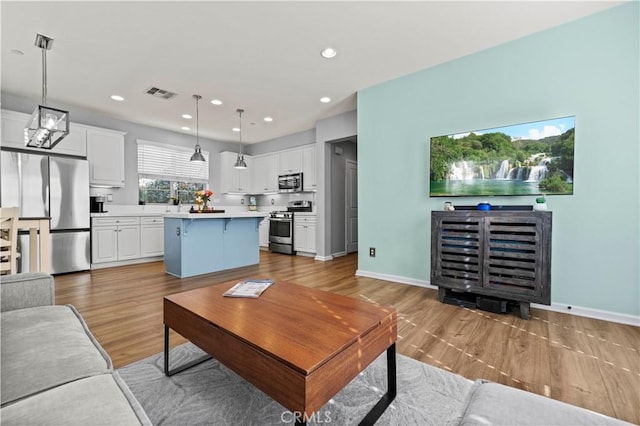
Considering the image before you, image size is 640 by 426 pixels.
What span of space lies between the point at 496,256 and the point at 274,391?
2.54m

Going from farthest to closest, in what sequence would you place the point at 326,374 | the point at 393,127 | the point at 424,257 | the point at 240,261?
the point at 240,261
the point at 393,127
the point at 424,257
the point at 326,374

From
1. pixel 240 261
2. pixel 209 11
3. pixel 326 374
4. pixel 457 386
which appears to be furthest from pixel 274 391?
pixel 240 261

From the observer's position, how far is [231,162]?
23.0 ft

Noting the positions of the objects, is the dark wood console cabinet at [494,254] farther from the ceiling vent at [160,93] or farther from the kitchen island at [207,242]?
the ceiling vent at [160,93]

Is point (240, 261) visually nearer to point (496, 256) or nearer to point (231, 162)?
point (231, 162)

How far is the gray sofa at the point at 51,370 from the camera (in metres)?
0.67

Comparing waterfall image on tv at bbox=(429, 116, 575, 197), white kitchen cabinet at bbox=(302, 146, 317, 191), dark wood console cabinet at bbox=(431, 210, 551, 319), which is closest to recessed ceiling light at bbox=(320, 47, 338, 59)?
waterfall image on tv at bbox=(429, 116, 575, 197)

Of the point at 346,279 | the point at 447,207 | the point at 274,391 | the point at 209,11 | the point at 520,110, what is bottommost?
the point at 346,279

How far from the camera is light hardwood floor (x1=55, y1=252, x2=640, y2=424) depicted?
160 centimetres

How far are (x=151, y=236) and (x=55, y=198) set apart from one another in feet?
4.94

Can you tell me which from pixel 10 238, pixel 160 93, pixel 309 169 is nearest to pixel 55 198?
pixel 160 93

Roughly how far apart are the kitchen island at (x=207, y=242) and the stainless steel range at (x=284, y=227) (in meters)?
1.33

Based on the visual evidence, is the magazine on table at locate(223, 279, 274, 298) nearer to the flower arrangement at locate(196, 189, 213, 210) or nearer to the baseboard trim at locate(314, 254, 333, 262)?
the flower arrangement at locate(196, 189, 213, 210)

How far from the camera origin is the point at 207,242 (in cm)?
425
